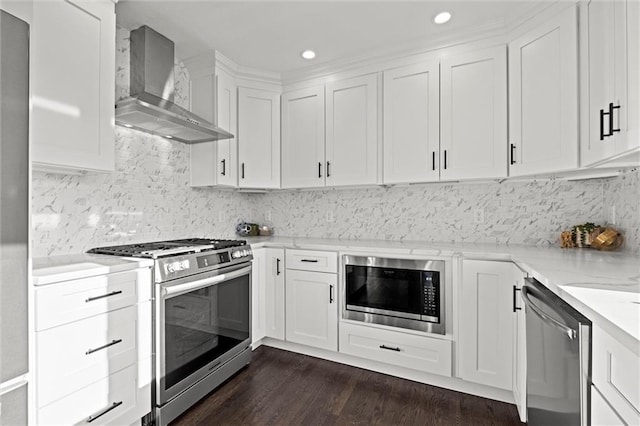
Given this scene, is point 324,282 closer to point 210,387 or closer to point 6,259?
point 210,387

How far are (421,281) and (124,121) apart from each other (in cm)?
243

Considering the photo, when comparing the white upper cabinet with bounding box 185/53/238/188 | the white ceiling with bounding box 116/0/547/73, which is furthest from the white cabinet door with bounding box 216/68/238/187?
the white ceiling with bounding box 116/0/547/73

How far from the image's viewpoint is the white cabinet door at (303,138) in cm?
297

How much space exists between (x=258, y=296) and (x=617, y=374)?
2.40 meters

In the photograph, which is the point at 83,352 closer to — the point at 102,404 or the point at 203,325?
the point at 102,404

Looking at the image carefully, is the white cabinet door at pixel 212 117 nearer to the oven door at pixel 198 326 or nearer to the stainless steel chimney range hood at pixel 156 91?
the stainless steel chimney range hood at pixel 156 91

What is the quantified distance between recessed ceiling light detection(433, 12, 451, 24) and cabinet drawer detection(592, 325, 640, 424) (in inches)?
83.3

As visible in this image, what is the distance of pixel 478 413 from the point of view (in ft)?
6.36

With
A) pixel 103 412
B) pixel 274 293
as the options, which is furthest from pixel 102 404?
pixel 274 293

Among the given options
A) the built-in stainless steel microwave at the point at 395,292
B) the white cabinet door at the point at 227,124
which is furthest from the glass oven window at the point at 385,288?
the white cabinet door at the point at 227,124

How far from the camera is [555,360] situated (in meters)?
1.23

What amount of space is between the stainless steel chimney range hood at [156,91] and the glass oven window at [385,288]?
162 cm

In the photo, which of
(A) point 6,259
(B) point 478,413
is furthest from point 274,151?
(B) point 478,413

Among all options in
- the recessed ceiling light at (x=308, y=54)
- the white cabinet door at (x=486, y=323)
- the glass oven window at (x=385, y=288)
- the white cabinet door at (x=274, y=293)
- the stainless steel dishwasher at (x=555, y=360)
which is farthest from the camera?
the white cabinet door at (x=274, y=293)
